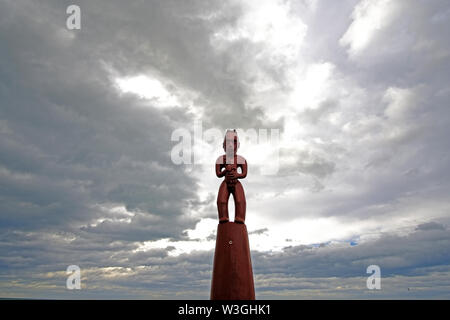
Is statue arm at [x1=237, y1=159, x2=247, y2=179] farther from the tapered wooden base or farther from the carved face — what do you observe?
the tapered wooden base

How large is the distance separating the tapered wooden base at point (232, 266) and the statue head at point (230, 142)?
332 centimetres

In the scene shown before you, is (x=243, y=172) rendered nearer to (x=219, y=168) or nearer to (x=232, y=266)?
(x=219, y=168)

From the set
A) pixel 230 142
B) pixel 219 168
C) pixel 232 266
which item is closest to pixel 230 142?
pixel 230 142

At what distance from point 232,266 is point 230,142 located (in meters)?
5.39

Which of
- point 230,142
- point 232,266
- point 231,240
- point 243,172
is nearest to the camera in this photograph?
point 232,266

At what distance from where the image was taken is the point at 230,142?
15.0 meters

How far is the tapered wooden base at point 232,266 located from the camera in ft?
41.3

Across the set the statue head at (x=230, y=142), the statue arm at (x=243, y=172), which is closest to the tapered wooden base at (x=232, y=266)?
the statue arm at (x=243, y=172)

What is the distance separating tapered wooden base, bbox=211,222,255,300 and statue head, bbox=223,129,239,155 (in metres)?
3.32

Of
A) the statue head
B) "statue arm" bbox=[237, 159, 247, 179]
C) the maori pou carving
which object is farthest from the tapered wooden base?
the statue head
